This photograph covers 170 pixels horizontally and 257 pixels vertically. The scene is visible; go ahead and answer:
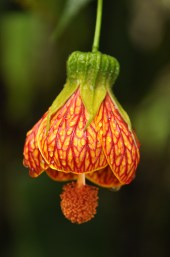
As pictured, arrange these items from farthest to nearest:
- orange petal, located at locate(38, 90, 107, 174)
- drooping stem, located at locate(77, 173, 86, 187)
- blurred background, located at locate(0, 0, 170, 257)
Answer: blurred background, located at locate(0, 0, 170, 257) < drooping stem, located at locate(77, 173, 86, 187) < orange petal, located at locate(38, 90, 107, 174)

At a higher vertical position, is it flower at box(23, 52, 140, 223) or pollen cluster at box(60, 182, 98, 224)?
flower at box(23, 52, 140, 223)

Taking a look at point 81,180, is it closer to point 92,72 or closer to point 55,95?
point 92,72

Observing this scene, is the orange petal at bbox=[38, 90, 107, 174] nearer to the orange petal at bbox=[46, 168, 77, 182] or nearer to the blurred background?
the orange petal at bbox=[46, 168, 77, 182]

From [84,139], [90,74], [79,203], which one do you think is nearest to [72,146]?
[84,139]

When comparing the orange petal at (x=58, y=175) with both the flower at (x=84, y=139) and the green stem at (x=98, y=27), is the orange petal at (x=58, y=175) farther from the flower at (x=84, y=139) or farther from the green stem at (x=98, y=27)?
the green stem at (x=98, y=27)

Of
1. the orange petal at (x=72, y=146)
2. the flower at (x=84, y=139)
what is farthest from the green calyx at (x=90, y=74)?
the orange petal at (x=72, y=146)

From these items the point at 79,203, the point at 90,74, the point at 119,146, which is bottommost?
the point at 79,203

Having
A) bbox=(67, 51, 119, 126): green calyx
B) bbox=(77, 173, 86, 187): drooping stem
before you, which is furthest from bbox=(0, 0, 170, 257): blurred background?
bbox=(77, 173, 86, 187): drooping stem
